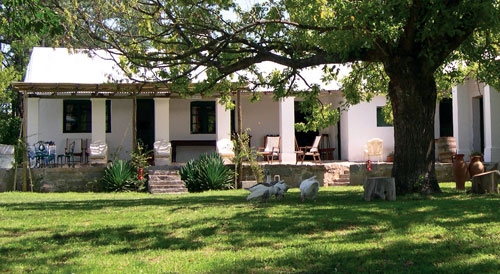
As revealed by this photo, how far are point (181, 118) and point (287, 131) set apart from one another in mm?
4318

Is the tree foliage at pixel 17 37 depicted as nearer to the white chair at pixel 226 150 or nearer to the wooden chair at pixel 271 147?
the white chair at pixel 226 150

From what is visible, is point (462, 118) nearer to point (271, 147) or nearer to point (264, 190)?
point (271, 147)

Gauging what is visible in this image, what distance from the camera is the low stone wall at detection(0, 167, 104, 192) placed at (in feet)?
56.5

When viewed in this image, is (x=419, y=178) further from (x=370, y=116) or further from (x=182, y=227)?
(x=370, y=116)

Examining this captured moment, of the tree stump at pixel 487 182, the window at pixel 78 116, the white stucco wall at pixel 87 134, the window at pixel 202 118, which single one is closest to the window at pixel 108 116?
the window at pixel 78 116

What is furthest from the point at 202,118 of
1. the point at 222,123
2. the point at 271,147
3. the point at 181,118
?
the point at 271,147

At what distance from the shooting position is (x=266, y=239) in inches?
265

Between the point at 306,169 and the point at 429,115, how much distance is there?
6.81m

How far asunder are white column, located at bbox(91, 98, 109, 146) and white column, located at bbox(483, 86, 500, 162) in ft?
41.1

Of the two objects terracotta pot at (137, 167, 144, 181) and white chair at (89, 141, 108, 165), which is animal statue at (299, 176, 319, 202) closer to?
terracotta pot at (137, 167, 144, 181)

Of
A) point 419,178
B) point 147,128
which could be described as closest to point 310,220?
point 419,178

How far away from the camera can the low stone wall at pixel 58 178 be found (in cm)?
1723

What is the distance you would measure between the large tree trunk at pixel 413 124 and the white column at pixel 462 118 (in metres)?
9.16

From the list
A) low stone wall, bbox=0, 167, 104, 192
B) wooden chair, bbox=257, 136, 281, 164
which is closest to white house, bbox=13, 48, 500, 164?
wooden chair, bbox=257, 136, 281, 164
